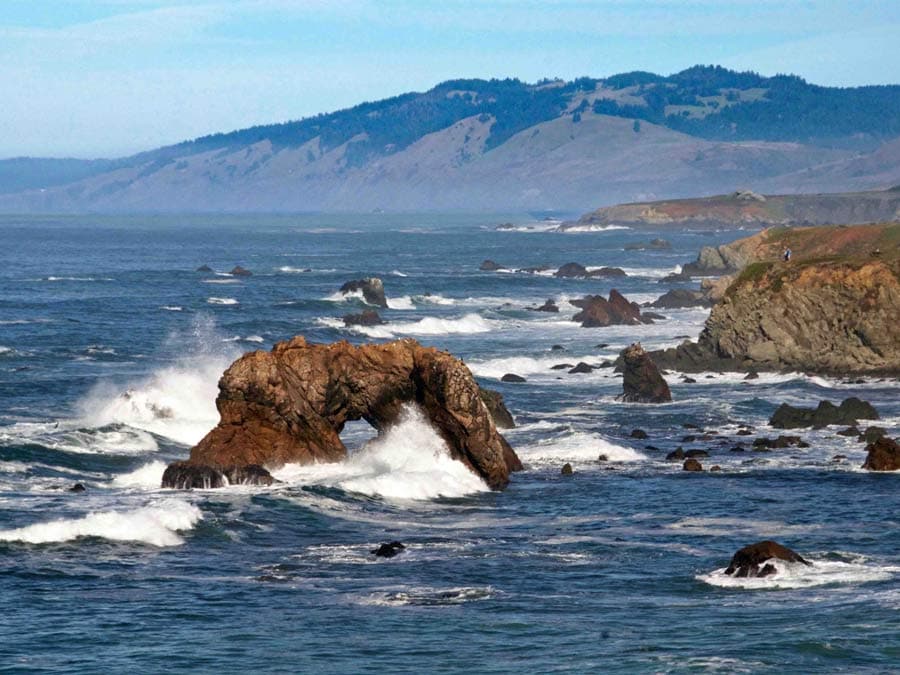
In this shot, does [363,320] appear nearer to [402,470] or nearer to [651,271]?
[402,470]

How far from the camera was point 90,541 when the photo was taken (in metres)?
37.9

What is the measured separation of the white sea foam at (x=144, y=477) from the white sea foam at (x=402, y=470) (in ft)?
11.3

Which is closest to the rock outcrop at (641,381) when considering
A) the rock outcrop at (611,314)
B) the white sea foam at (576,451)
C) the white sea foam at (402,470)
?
the white sea foam at (576,451)

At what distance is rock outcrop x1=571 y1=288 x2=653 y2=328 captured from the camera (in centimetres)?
10431

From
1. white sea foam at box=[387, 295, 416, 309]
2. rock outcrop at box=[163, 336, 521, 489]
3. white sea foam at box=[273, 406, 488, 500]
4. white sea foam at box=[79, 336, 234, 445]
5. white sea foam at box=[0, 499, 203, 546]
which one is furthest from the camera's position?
white sea foam at box=[387, 295, 416, 309]

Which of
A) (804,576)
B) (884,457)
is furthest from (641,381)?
(804,576)

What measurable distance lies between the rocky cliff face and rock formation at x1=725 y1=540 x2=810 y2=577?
1588 inches

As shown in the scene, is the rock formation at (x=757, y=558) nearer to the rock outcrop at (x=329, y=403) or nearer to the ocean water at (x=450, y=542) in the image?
the ocean water at (x=450, y=542)

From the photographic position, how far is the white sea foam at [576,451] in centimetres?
5291

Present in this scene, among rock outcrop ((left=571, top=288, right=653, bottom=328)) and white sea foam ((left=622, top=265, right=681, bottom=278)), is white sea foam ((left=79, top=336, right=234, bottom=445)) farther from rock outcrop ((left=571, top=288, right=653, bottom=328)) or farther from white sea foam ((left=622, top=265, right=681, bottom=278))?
white sea foam ((left=622, top=265, right=681, bottom=278))

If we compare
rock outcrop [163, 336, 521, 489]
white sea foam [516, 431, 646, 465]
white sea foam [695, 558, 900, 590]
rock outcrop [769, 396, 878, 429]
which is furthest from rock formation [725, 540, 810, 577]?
rock outcrop [769, 396, 878, 429]

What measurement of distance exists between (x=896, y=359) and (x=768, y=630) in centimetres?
4662

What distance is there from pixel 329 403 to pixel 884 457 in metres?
17.0

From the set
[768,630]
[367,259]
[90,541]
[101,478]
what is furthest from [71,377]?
[367,259]
